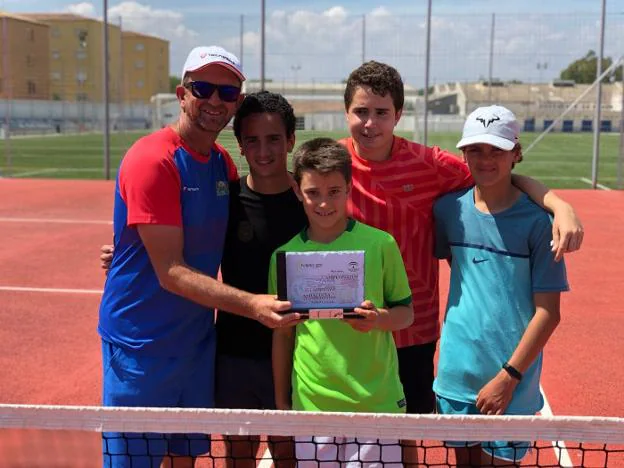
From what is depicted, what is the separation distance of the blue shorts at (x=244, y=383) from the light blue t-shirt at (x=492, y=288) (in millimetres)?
780

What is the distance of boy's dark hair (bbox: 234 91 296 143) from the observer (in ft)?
10.3

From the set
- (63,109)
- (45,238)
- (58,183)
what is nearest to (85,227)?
(45,238)

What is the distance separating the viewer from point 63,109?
3719 centimetres

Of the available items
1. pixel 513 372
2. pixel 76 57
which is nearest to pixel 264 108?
pixel 513 372

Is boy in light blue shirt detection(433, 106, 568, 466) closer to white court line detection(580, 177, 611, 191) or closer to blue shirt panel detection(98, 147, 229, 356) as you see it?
blue shirt panel detection(98, 147, 229, 356)

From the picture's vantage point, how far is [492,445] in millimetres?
2947

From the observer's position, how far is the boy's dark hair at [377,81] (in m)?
3.22

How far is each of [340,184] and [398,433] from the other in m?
0.98

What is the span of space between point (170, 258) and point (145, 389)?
0.65 metres

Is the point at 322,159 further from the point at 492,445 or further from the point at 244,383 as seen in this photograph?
the point at 492,445

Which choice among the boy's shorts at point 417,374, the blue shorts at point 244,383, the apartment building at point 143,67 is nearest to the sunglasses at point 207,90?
the blue shorts at point 244,383

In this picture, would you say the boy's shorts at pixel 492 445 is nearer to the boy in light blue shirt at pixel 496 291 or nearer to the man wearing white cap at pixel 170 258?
the boy in light blue shirt at pixel 496 291

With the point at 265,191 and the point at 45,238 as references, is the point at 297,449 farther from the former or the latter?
the point at 45,238

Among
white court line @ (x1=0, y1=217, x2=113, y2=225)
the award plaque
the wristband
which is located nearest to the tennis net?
the wristband
